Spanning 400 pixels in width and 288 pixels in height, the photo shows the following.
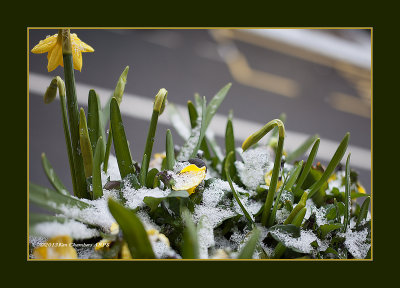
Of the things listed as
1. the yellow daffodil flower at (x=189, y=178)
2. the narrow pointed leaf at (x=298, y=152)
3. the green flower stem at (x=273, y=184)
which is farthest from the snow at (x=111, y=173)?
the narrow pointed leaf at (x=298, y=152)

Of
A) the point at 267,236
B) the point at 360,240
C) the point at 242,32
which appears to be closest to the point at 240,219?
the point at 267,236

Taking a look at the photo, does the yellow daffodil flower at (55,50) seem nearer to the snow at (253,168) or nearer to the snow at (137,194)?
the snow at (137,194)

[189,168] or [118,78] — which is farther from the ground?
[118,78]

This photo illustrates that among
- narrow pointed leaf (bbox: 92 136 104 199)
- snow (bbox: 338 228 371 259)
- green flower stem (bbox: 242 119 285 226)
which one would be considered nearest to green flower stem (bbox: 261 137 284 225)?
green flower stem (bbox: 242 119 285 226)

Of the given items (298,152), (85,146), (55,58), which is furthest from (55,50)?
(298,152)

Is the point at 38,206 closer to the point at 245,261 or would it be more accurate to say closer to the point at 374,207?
the point at 245,261

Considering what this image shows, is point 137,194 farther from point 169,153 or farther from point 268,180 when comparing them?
point 268,180
